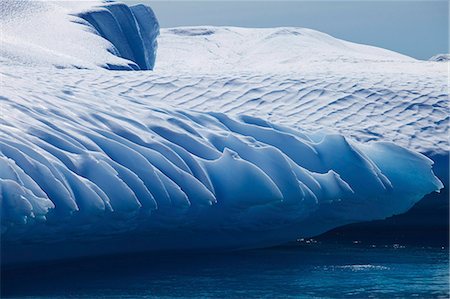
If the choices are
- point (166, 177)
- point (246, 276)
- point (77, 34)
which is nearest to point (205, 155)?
point (166, 177)

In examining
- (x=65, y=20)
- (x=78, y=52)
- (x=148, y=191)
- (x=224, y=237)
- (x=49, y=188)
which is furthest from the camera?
(x=65, y=20)

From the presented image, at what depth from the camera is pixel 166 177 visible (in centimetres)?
605

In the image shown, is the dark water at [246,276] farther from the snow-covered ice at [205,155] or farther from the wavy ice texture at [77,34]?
the wavy ice texture at [77,34]

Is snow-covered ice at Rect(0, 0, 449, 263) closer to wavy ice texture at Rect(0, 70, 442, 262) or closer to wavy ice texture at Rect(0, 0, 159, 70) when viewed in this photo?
wavy ice texture at Rect(0, 70, 442, 262)

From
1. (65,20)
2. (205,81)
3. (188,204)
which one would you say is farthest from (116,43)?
(188,204)

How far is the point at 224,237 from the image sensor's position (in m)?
6.85

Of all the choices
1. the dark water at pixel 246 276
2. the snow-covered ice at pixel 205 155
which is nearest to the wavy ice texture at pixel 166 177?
the snow-covered ice at pixel 205 155

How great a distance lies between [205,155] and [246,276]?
3.24 ft

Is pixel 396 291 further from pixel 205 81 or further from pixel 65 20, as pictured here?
pixel 65 20

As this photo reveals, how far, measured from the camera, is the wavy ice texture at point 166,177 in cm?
550

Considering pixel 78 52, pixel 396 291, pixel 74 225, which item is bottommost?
pixel 396 291

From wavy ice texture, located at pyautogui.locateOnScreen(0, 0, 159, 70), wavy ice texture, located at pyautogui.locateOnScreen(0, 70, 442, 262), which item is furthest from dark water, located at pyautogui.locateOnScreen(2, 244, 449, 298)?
wavy ice texture, located at pyautogui.locateOnScreen(0, 0, 159, 70)

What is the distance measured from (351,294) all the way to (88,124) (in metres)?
2.23

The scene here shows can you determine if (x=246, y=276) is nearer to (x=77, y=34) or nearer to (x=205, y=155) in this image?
(x=205, y=155)
